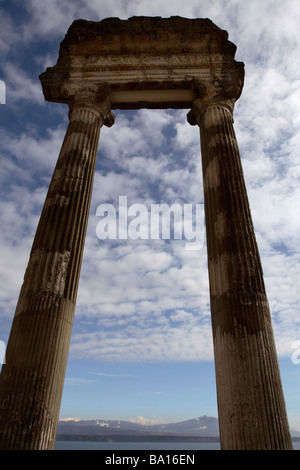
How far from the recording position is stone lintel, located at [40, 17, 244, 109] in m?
18.6

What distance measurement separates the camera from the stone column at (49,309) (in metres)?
9.67

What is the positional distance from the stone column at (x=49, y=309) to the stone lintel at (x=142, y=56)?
407 cm

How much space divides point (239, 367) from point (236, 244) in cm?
458

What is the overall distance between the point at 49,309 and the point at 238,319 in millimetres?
6647

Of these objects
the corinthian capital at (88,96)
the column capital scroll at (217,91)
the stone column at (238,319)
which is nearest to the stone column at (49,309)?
the corinthian capital at (88,96)

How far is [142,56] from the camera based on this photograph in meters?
19.1

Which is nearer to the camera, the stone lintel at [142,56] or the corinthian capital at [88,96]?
the corinthian capital at [88,96]

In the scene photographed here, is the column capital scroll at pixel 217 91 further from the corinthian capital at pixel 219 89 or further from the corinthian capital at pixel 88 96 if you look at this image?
the corinthian capital at pixel 88 96

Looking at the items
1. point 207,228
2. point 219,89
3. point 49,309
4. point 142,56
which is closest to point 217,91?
point 219,89

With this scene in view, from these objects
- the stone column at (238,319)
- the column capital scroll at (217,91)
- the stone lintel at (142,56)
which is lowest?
the stone column at (238,319)

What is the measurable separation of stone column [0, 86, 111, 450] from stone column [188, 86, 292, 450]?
5500 mm
